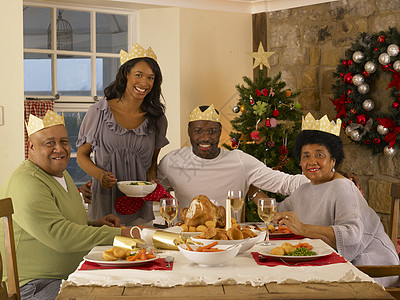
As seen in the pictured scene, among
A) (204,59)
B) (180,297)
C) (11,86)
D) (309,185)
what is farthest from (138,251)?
(204,59)

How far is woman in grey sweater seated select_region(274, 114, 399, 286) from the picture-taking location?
7.30ft

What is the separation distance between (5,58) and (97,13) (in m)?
1.46

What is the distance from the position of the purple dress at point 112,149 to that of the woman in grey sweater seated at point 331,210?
0.87m

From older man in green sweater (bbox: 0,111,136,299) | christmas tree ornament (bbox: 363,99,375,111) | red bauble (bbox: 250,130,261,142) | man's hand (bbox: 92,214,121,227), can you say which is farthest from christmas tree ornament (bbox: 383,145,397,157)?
older man in green sweater (bbox: 0,111,136,299)

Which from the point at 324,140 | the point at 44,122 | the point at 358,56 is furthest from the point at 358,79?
the point at 44,122

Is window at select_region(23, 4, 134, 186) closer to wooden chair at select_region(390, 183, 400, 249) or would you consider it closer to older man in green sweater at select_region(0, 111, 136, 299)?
older man in green sweater at select_region(0, 111, 136, 299)

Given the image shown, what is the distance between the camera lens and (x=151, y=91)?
3143 mm

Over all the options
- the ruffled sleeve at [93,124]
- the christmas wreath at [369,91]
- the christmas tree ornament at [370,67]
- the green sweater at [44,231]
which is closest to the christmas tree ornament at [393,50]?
the christmas wreath at [369,91]

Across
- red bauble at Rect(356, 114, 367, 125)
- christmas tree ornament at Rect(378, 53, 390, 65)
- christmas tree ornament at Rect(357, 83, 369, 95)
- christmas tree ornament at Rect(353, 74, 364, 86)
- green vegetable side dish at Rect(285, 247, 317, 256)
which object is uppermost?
christmas tree ornament at Rect(378, 53, 390, 65)

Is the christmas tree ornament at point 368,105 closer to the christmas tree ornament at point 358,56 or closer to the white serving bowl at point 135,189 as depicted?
the christmas tree ornament at point 358,56

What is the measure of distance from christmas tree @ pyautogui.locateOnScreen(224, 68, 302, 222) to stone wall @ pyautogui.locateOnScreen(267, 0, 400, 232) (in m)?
0.55

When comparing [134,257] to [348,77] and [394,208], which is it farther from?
[348,77]

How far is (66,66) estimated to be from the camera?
4.72 metres

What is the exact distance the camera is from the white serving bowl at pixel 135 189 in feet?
9.16
